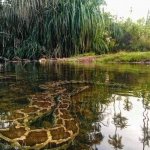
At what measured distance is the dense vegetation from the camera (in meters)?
27.1

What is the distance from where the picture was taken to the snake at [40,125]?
14.0ft

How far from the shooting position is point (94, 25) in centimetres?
2767

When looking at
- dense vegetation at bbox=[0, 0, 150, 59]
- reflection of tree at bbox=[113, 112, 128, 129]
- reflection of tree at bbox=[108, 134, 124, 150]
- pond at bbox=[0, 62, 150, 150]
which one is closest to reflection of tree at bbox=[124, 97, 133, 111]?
pond at bbox=[0, 62, 150, 150]

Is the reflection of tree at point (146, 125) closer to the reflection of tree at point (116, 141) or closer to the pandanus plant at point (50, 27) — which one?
the reflection of tree at point (116, 141)

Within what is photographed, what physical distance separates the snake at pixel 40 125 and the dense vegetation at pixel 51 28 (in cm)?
1986

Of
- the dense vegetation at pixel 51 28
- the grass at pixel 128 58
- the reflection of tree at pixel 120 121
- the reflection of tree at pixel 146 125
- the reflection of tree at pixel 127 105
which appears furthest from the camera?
the dense vegetation at pixel 51 28

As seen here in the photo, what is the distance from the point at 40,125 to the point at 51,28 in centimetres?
2276

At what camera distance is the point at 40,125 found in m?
5.23

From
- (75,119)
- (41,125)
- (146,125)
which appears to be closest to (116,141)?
(146,125)

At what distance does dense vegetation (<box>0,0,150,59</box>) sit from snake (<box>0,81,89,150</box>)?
1986 cm

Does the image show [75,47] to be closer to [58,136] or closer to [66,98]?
[66,98]

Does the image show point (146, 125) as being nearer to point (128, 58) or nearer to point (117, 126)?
point (117, 126)

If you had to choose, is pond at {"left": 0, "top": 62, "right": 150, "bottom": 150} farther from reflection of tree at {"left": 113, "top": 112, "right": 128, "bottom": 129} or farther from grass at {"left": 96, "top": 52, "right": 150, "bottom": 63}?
grass at {"left": 96, "top": 52, "right": 150, "bottom": 63}

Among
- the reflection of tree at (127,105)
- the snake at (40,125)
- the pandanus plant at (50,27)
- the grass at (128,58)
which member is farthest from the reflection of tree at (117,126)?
the pandanus plant at (50,27)
